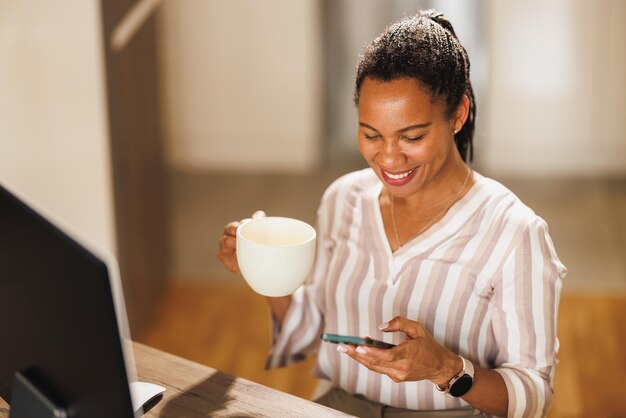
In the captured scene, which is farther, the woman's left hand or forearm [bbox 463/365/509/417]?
forearm [bbox 463/365/509/417]

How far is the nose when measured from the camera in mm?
1213

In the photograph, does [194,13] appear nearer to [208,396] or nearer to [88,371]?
[208,396]

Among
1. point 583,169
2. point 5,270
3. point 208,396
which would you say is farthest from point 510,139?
point 5,270

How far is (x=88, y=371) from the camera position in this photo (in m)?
0.76

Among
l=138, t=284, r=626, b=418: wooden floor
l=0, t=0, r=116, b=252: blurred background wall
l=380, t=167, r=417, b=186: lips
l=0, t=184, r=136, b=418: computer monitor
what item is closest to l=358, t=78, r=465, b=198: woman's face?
l=380, t=167, r=417, b=186: lips

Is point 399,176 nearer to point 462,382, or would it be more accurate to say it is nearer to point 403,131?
point 403,131

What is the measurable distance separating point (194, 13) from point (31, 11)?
7.18 ft

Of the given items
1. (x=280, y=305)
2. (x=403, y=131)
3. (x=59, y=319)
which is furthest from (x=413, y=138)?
(x=59, y=319)

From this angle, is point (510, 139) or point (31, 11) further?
point (510, 139)

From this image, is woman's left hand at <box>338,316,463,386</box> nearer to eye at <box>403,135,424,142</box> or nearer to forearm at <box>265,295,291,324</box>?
eye at <box>403,135,424,142</box>

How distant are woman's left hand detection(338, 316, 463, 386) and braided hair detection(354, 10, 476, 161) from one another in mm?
390

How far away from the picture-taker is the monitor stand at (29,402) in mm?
826

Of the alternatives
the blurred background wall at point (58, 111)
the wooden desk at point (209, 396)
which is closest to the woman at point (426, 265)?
the wooden desk at point (209, 396)

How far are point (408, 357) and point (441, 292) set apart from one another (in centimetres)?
30
